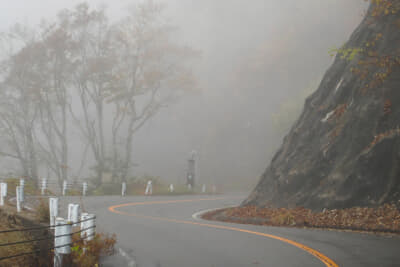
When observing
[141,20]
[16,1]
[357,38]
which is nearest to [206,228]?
[357,38]

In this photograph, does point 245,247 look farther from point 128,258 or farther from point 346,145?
point 346,145

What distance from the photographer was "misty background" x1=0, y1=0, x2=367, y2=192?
2279 inches

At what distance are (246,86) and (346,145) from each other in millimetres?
52451

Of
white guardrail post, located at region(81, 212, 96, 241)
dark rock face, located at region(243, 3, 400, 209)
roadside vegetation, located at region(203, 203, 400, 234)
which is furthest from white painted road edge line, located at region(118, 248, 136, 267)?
dark rock face, located at region(243, 3, 400, 209)

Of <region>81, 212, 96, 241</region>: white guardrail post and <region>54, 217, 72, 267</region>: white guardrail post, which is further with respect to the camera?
<region>81, 212, 96, 241</region>: white guardrail post

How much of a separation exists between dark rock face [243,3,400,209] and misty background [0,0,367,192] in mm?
25348

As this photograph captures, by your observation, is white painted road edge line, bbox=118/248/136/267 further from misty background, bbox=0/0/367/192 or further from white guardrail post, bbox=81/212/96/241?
misty background, bbox=0/0/367/192

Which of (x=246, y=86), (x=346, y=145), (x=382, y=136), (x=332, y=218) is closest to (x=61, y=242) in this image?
(x=332, y=218)

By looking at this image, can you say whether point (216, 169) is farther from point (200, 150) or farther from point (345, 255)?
point (345, 255)

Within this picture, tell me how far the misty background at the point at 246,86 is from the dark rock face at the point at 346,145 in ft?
83.2

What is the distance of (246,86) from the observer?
66.6m

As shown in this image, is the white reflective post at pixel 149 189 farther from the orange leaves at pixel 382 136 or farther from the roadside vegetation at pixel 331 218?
the orange leaves at pixel 382 136

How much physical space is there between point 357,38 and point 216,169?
43887 millimetres

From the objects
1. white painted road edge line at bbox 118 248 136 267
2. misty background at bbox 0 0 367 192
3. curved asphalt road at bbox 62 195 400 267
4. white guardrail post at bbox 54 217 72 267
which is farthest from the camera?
misty background at bbox 0 0 367 192
